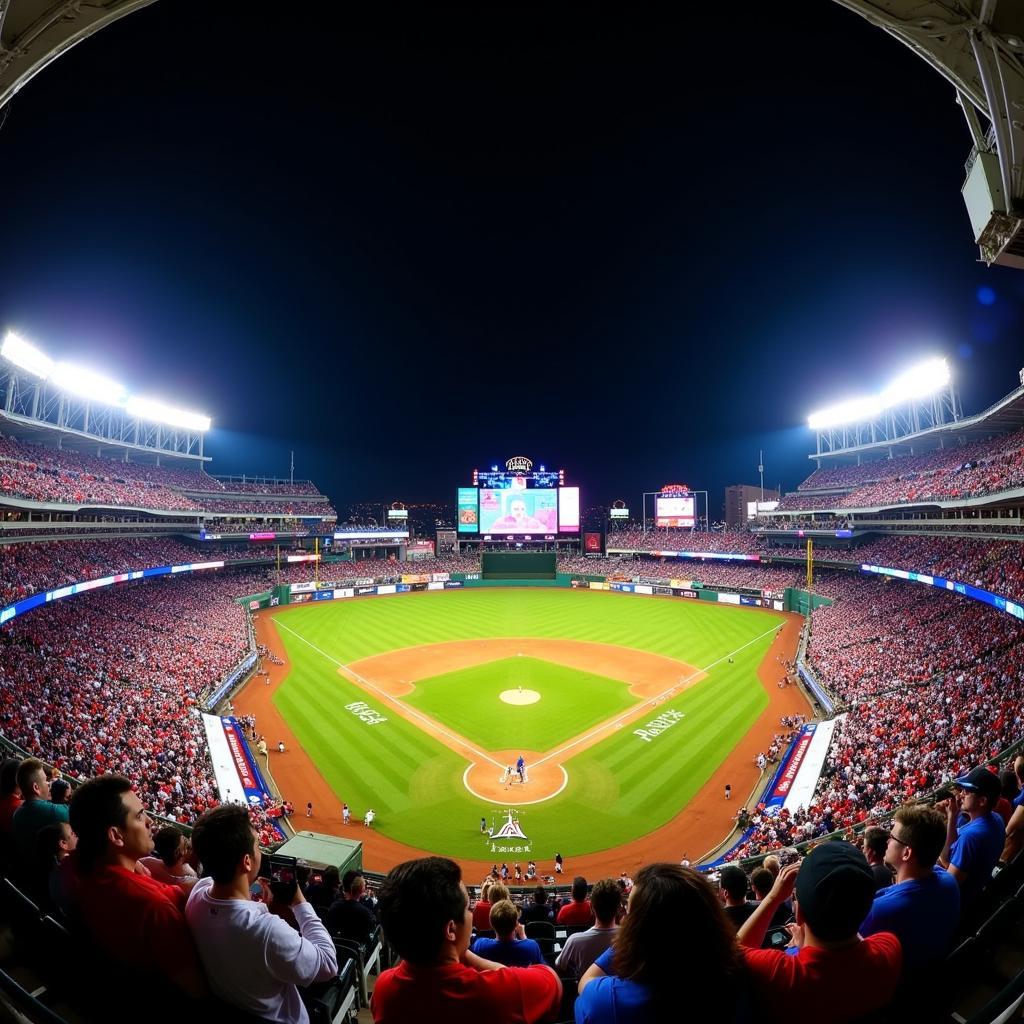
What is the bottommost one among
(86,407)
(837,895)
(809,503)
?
(837,895)

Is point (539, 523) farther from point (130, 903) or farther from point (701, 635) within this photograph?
point (130, 903)

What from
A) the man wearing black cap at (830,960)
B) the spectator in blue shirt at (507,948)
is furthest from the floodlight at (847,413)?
the man wearing black cap at (830,960)

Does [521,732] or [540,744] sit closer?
[540,744]

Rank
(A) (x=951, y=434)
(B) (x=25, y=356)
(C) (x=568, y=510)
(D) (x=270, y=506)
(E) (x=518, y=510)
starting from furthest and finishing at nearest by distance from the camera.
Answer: (D) (x=270, y=506) → (C) (x=568, y=510) → (E) (x=518, y=510) → (A) (x=951, y=434) → (B) (x=25, y=356)

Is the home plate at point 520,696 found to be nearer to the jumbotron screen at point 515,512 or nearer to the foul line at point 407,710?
the foul line at point 407,710

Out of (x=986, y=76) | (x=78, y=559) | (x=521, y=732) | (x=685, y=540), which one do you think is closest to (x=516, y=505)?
(x=685, y=540)

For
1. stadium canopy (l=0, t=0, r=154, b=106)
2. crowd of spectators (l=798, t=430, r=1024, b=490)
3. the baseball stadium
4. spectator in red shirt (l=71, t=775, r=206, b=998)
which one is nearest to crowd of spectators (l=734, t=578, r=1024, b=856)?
the baseball stadium

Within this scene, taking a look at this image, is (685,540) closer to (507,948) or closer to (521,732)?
(521,732)

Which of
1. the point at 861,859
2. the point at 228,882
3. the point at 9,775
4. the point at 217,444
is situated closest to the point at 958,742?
the point at 861,859
